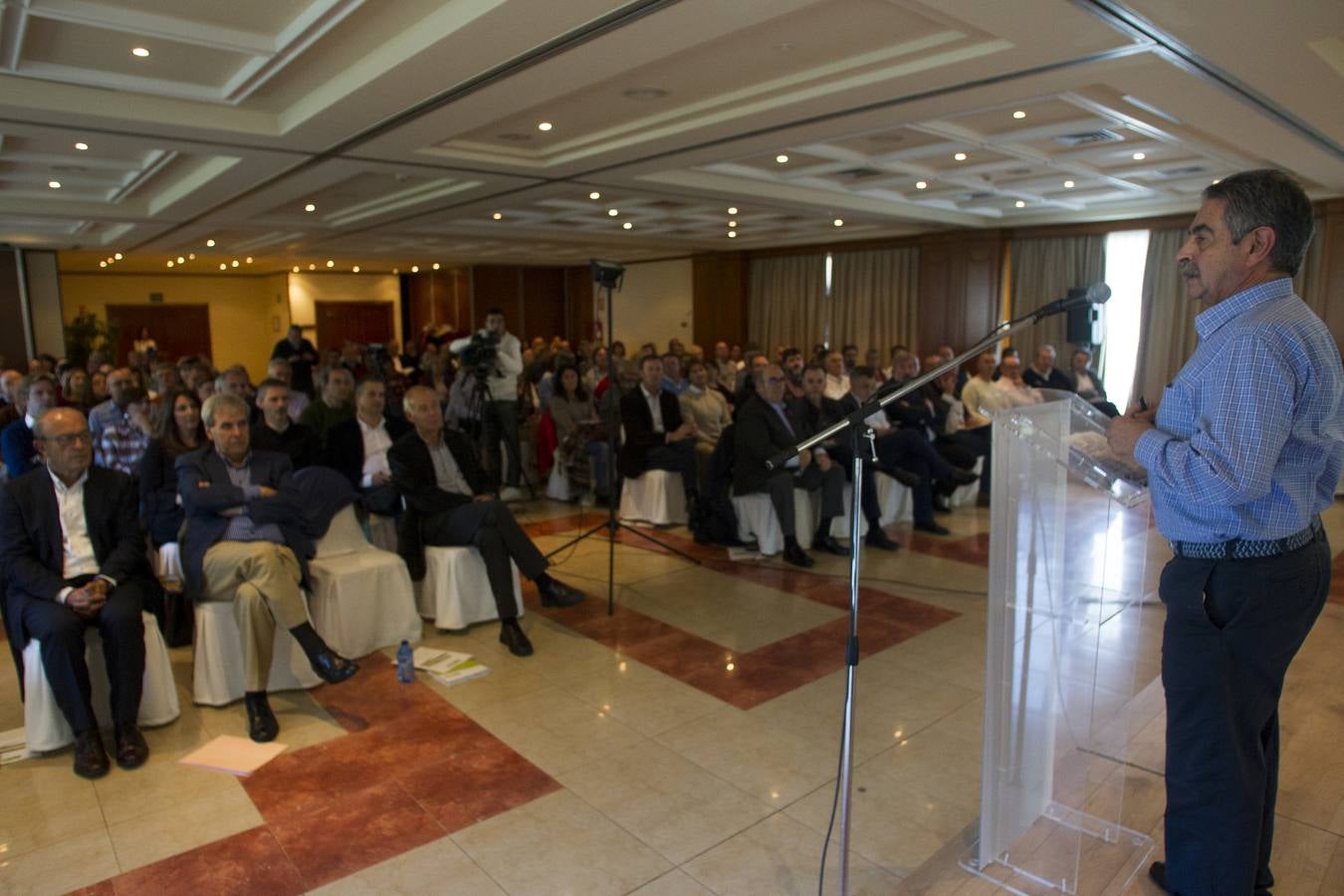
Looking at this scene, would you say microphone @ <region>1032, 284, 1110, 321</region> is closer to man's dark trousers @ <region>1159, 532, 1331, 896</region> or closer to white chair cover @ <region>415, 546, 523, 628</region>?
man's dark trousers @ <region>1159, 532, 1331, 896</region>

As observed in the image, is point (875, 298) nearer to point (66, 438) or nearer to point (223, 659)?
point (223, 659)

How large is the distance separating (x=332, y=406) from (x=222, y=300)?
14.2m

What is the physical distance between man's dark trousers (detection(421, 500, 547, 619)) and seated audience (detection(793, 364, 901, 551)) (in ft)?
7.63

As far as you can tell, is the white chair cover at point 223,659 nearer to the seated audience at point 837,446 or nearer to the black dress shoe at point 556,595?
the black dress shoe at point 556,595

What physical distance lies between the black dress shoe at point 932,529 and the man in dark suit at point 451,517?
2919mm

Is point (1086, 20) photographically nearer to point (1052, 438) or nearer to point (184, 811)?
point (1052, 438)

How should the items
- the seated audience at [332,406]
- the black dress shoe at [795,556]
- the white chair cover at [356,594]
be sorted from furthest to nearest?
the black dress shoe at [795,556] < the seated audience at [332,406] < the white chair cover at [356,594]

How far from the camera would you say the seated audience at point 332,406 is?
503cm

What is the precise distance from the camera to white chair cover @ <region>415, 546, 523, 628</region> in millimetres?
4145

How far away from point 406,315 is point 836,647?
16.5 metres

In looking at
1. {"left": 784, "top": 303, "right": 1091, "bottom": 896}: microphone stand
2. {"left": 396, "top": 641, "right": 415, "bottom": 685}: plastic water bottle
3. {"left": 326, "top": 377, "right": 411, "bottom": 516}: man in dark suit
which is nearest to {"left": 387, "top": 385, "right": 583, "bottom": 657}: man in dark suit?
{"left": 326, "top": 377, "right": 411, "bottom": 516}: man in dark suit

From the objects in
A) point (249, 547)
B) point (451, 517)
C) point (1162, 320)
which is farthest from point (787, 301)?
point (249, 547)

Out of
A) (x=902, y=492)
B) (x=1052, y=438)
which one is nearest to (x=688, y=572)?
(x=902, y=492)

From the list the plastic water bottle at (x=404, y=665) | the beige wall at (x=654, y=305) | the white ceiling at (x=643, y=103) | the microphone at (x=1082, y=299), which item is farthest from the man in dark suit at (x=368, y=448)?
the beige wall at (x=654, y=305)
